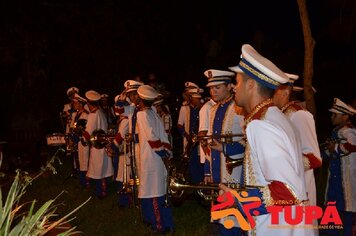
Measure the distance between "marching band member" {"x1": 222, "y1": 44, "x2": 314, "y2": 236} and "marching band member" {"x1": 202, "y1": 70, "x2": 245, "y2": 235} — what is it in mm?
3011

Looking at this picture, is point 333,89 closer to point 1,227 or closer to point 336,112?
point 336,112

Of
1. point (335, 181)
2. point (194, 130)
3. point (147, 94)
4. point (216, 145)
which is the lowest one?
point (335, 181)

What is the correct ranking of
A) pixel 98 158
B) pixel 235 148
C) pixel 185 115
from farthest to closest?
pixel 185 115 → pixel 98 158 → pixel 235 148

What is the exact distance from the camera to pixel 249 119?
157 inches

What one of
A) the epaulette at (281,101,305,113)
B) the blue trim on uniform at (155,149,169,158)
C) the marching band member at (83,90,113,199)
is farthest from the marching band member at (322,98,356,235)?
the marching band member at (83,90,113,199)

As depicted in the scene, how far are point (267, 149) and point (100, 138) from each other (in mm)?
8490

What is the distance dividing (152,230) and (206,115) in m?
2.35

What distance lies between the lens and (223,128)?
743cm

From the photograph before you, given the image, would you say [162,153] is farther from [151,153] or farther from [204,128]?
[204,128]

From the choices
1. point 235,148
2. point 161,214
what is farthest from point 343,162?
point 161,214

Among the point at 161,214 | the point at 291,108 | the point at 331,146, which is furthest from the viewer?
the point at 161,214

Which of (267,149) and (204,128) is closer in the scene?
(267,149)

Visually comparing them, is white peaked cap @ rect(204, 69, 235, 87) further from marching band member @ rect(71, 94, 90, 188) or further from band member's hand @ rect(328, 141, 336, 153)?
marching band member @ rect(71, 94, 90, 188)

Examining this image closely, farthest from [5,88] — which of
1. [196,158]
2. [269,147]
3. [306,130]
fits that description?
[269,147]
